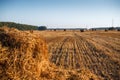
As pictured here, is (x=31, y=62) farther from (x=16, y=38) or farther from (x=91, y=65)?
(x=91, y=65)

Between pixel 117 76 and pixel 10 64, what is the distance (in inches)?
216

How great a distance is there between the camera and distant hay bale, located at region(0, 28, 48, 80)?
815 cm

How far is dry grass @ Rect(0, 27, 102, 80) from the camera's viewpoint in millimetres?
8172

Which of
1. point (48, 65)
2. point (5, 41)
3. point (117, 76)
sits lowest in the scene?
point (117, 76)

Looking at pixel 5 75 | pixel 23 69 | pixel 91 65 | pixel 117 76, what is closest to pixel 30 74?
pixel 23 69

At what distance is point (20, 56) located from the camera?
27.9 ft

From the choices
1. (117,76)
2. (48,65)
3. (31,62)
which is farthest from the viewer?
(117,76)

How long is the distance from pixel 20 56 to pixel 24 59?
16 centimetres

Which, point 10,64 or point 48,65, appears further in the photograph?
point 48,65

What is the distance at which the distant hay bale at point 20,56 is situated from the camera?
321 inches

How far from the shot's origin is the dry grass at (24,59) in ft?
26.8

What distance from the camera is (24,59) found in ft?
27.9

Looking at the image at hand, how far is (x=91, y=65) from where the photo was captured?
14.6 meters

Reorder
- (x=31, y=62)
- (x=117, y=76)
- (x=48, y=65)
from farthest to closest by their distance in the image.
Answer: (x=117, y=76) < (x=48, y=65) < (x=31, y=62)
